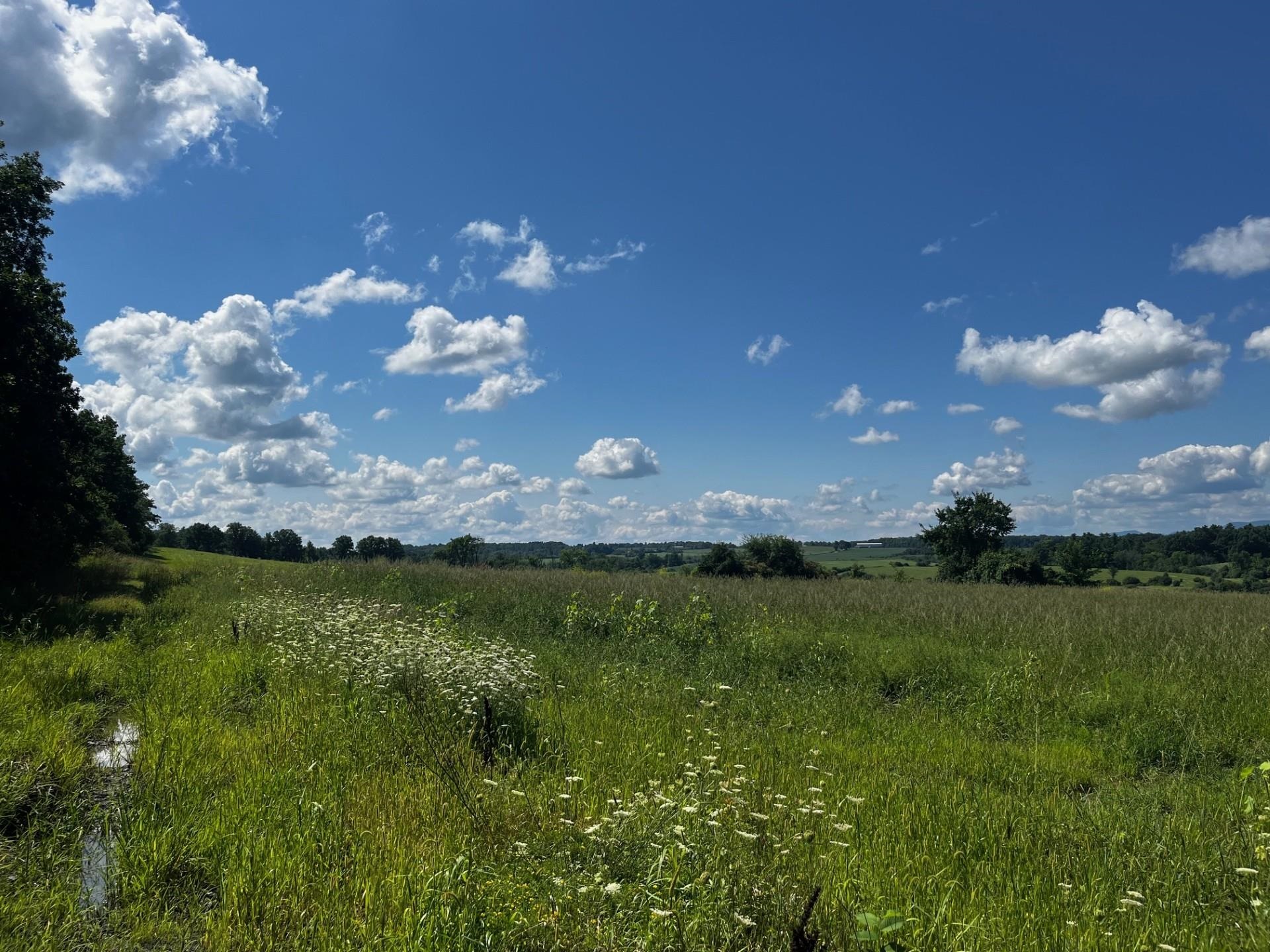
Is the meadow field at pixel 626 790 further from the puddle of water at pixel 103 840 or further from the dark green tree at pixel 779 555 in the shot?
the dark green tree at pixel 779 555

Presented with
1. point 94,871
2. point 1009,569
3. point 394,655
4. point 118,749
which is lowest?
point 94,871

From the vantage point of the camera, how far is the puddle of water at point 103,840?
3.52 meters

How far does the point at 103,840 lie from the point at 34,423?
1558 centimetres

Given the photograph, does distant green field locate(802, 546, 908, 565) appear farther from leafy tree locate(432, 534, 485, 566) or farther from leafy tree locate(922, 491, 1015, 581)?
leafy tree locate(432, 534, 485, 566)

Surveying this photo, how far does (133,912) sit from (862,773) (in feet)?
16.8

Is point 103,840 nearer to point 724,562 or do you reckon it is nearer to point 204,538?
point 724,562

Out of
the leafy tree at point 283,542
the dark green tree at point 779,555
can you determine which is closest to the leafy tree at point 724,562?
the dark green tree at point 779,555

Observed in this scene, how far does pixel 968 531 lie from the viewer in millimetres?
50719

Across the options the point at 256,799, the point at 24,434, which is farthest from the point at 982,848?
the point at 24,434

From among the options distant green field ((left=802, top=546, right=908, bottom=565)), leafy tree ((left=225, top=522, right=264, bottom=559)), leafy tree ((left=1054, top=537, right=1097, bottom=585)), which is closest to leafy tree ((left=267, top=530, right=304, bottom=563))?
leafy tree ((left=225, top=522, right=264, bottom=559))

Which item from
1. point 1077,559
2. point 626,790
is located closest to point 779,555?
point 1077,559

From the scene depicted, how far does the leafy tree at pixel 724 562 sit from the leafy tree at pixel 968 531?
16.2 m

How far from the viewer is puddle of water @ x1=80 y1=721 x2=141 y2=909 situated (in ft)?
11.5

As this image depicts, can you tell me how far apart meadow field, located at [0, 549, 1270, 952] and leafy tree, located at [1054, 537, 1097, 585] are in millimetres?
39544
